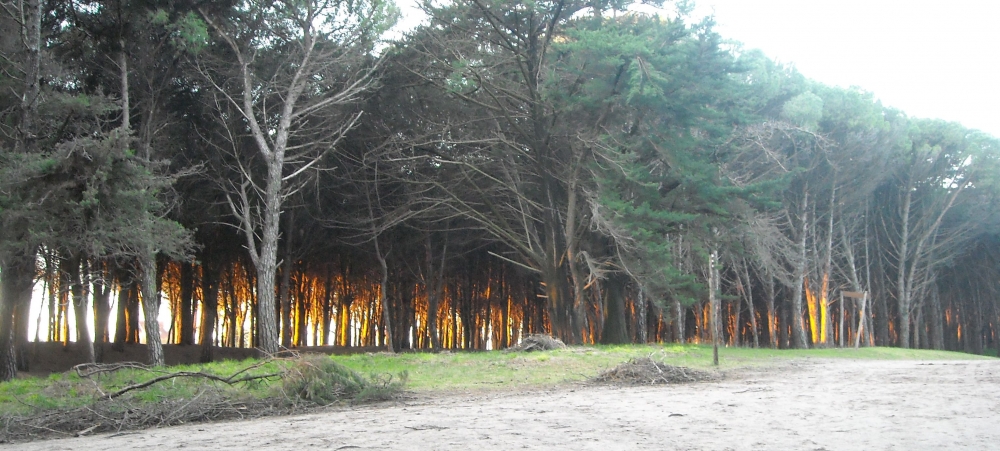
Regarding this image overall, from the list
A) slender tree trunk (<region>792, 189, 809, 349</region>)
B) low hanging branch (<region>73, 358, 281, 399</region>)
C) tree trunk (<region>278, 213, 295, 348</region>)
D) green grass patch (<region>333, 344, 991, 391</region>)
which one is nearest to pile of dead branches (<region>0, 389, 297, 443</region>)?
low hanging branch (<region>73, 358, 281, 399</region>)

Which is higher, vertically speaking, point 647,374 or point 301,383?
point 301,383

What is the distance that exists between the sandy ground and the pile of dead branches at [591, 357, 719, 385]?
1625 mm

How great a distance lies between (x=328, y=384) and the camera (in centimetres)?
1096

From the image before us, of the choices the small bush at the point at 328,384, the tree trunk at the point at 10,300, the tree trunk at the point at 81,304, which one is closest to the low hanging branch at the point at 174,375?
the small bush at the point at 328,384

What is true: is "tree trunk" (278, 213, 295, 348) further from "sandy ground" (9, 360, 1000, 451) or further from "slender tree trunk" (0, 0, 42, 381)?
"sandy ground" (9, 360, 1000, 451)

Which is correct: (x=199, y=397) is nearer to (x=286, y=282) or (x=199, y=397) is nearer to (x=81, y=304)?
(x=81, y=304)

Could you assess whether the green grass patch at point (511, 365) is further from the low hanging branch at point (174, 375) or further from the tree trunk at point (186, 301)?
the tree trunk at point (186, 301)

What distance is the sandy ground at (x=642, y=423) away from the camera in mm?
7137

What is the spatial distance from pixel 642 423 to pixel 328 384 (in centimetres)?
465

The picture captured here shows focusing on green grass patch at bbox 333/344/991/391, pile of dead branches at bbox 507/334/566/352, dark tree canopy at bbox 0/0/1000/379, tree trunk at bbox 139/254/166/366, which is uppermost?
dark tree canopy at bbox 0/0/1000/379

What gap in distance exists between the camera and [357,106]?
26.8 m

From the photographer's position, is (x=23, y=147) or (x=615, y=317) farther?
(x=615, y=317)

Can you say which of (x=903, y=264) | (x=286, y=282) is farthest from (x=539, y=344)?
(x=903, y=264)

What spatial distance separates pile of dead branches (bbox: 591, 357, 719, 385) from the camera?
13461 mm
